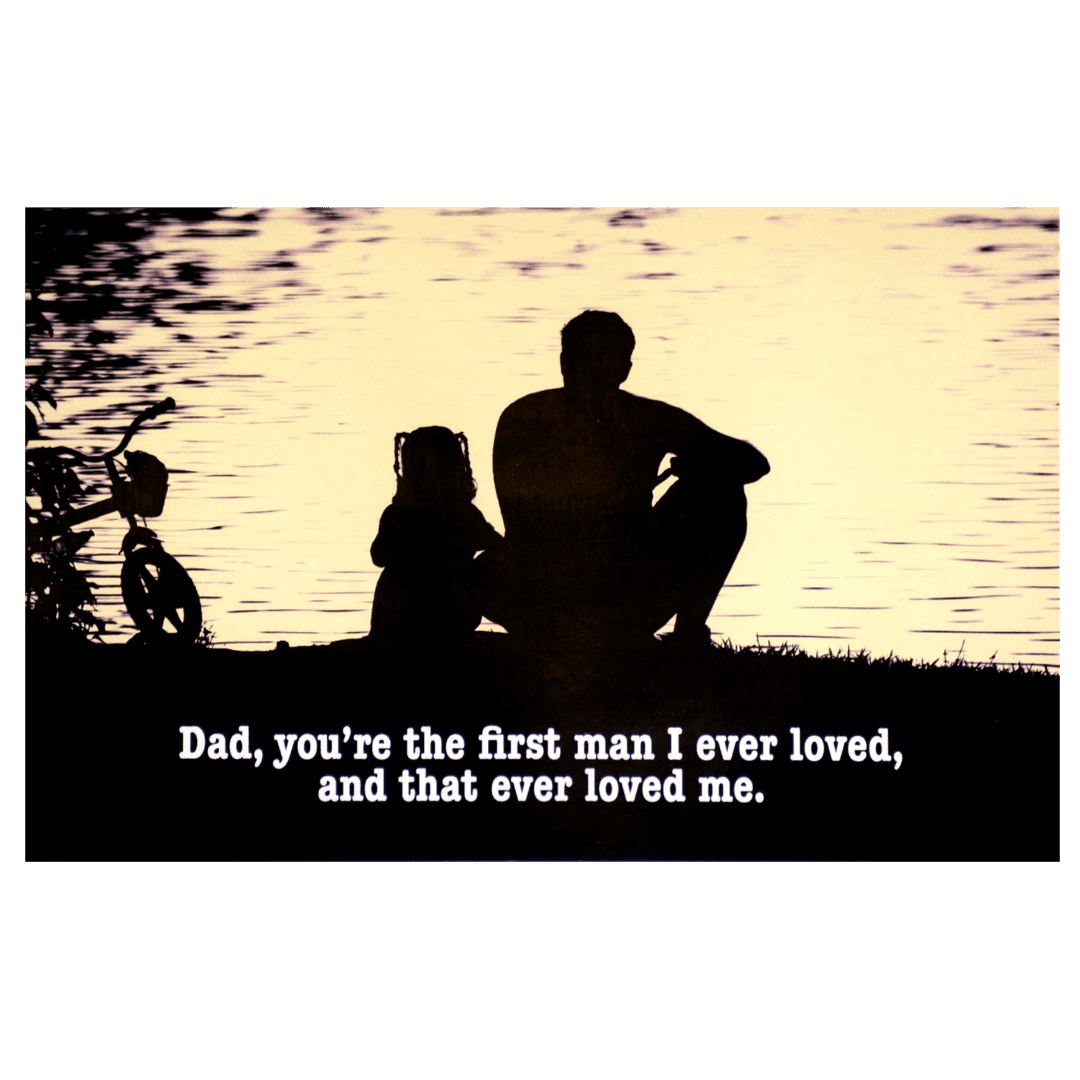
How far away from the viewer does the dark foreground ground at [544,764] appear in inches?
295

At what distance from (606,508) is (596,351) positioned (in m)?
0.57

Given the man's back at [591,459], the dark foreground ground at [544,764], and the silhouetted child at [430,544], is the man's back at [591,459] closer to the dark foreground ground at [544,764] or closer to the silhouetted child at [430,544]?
the silhouetted child at [430,544]

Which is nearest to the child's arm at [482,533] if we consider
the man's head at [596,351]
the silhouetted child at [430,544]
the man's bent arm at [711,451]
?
the silhouetted child at [430,544]

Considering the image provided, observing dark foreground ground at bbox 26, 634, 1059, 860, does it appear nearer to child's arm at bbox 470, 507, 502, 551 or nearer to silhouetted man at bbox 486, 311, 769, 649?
silhouetted man at bbox 486, 311, 769, 649

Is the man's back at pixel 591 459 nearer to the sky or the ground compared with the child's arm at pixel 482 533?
nearer to the sky

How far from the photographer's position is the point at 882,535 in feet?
24.7

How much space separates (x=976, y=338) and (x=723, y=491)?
1084mm

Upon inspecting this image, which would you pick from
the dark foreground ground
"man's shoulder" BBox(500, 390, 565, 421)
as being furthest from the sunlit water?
the dark foreground ground

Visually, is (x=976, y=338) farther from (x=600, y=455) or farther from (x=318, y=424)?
(x=318, y=424)

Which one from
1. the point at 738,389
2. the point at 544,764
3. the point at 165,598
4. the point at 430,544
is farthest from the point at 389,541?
the point at 738,389

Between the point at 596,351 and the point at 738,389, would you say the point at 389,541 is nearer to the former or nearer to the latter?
the point at 596,351

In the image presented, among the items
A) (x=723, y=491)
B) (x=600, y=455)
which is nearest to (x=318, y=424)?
(x=600, y=455)

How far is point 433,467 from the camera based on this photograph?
7516 mm

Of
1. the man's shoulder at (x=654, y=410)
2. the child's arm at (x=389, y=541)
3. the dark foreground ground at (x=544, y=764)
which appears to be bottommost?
the dark foreground ground at (x=544, y=764)
